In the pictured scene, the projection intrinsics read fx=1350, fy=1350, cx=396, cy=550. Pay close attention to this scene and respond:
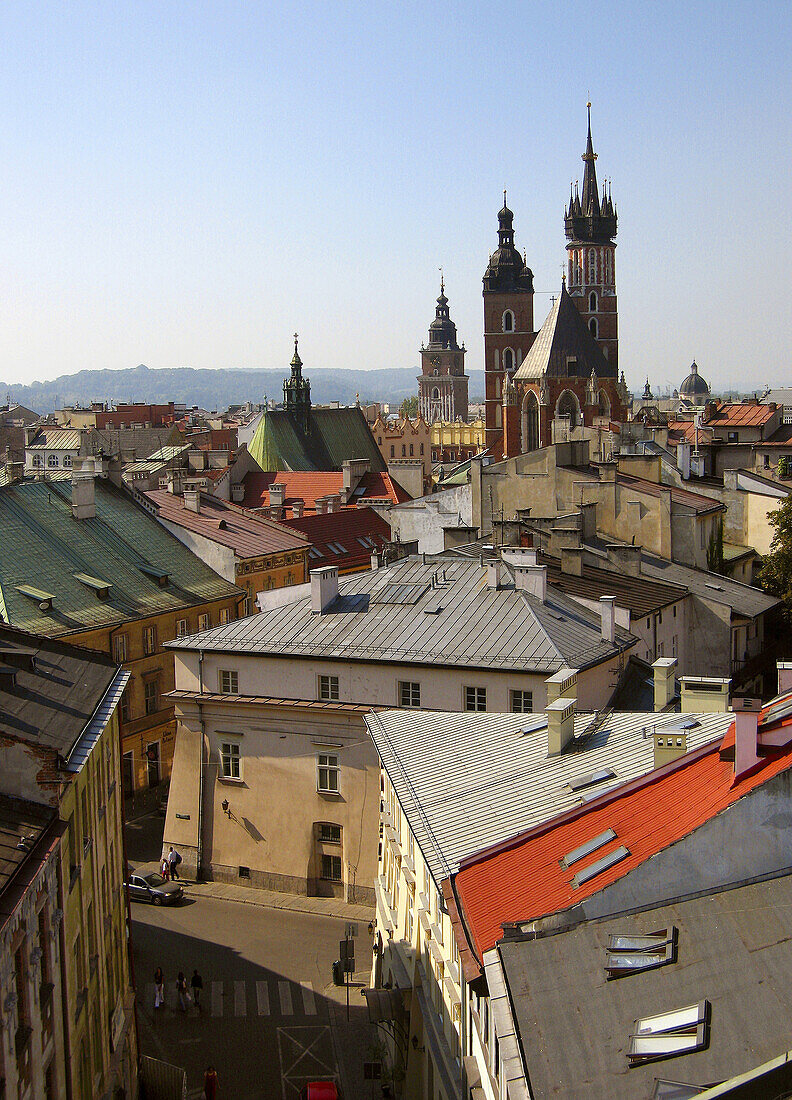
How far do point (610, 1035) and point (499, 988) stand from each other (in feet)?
5.96

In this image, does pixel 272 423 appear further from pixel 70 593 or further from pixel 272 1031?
pixel 272 1031

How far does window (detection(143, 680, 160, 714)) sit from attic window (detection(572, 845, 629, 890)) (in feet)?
115

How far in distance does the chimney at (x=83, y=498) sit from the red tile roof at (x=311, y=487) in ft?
106

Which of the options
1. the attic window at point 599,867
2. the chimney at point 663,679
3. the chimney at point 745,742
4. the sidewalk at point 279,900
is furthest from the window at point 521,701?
the chimney at point 745,742

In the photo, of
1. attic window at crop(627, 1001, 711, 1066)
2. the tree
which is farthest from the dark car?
attic window at crop(627, 1001, 711, 1066)

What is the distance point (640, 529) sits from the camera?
52469 mm

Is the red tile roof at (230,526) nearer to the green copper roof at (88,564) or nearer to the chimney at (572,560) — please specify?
the green copper roof at (88,564)

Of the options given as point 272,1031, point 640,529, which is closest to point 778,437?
point 640,529

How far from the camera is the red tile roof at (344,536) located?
229 ft

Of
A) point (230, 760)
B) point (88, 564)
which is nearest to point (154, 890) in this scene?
point (230, 760)

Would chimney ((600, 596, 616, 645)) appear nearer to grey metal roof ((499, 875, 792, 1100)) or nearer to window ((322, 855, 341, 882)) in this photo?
window ((322, 855, 341, 882))

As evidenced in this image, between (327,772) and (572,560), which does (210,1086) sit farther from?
(572,560)

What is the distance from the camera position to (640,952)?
14891mm

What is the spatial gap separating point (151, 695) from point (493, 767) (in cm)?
2788
